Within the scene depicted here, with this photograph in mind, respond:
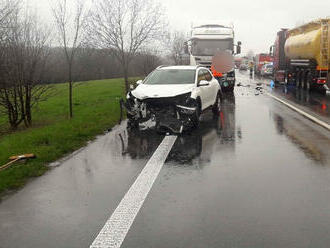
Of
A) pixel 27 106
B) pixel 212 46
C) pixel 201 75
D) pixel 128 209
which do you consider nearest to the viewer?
pixel 128 209

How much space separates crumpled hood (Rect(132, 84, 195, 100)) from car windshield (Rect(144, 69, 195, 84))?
0.47 metres

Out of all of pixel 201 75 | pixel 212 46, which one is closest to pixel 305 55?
pixel 212 46

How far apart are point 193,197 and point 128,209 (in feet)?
2.77

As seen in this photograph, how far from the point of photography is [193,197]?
505 centimetres

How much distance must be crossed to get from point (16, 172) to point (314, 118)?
889 cm

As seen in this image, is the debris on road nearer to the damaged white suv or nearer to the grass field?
the grass field

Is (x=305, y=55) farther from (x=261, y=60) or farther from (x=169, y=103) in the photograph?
(x=261, y=60)

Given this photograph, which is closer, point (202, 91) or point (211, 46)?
point (202, 91)

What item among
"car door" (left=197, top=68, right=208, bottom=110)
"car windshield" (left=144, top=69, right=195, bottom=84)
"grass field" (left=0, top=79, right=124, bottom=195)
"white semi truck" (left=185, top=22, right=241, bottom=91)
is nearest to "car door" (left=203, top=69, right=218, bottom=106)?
"car door" (left=197, top=68, right=208, bottom=110)

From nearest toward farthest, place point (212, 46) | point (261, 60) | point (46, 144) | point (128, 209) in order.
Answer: point (128, 209) → point (46, 144) → point (212, 46) → point (261, 60)

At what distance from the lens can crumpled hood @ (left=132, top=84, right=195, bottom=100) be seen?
33.6 ft

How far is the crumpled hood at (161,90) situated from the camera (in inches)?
404

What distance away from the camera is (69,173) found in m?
6.37

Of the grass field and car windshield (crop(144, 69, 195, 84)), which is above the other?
car windshield (crop(144, 69, 195, 84))
